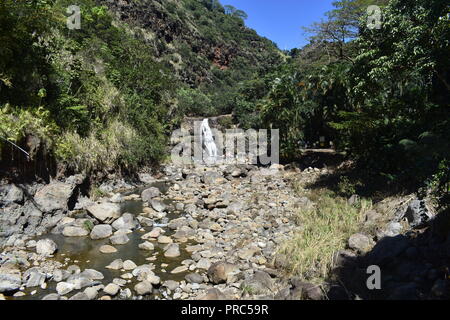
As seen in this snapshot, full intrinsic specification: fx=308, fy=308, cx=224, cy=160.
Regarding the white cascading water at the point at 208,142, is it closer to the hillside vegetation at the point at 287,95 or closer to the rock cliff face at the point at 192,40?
the hillside vegetation at the point at 287,95

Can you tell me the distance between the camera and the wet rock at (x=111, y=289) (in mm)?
5277

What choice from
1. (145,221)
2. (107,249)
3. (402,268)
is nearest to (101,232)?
(107,249)

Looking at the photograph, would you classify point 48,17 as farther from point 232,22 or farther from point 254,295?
point 232,22

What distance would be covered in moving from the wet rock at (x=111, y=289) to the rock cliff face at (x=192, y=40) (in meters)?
29.0

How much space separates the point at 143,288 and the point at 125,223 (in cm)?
353

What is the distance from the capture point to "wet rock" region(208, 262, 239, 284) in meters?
5.70

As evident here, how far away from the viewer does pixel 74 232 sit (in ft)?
25.8

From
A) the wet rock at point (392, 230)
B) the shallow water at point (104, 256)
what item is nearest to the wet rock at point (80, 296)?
the shallow water at point (104, 256)

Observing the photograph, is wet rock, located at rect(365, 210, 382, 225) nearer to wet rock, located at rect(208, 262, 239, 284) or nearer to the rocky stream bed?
the rocky stream bed

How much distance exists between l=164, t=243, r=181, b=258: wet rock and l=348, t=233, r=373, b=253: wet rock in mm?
3751

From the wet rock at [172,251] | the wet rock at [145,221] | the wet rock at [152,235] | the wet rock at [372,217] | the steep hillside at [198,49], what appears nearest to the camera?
the wet rock at [172,251]

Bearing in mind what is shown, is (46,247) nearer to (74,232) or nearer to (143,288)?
(74,232)

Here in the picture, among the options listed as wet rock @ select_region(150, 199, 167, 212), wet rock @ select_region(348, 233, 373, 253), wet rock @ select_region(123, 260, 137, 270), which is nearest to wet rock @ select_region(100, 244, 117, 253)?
wet rock @ select_region(123, 260, 137, 270)

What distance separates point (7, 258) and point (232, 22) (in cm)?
6725
